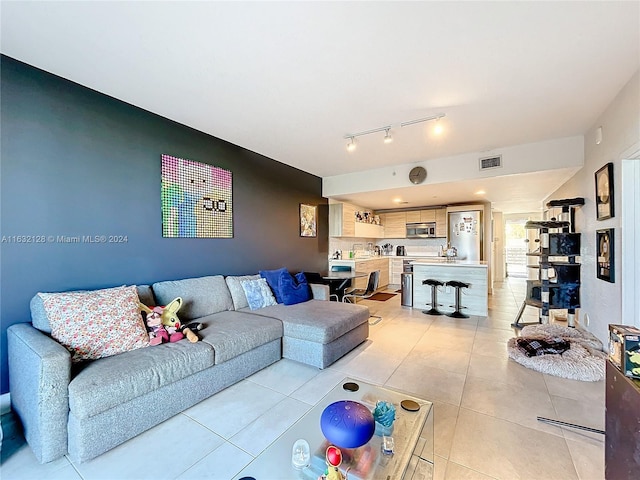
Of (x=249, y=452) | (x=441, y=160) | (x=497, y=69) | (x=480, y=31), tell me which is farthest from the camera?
(x=441, y=160)

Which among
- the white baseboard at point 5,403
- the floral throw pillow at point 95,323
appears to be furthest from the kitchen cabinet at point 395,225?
the white baseboard at point 5,403

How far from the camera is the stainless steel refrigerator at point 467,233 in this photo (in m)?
6.30

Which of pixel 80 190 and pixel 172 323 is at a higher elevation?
pixel 80 190

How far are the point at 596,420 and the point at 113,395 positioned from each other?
3.09m

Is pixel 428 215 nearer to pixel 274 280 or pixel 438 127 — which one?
pixel 438 127

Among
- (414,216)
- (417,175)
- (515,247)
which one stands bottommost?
(515,247)

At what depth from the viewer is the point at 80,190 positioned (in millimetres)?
2270

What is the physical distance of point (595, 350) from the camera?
2768 millimetres

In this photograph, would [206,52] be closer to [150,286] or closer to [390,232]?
[150,286]

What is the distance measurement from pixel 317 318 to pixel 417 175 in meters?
3.11

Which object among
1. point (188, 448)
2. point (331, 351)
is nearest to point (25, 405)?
point (188, 448)

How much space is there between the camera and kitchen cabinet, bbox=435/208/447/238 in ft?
22.4


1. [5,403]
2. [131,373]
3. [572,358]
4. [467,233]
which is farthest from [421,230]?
[5,403]

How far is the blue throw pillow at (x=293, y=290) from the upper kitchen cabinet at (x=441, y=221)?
4708 mm
